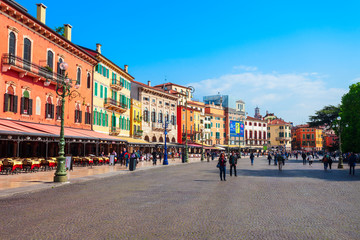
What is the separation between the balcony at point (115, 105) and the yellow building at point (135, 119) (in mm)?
5587

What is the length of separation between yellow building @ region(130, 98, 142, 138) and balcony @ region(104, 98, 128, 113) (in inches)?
220

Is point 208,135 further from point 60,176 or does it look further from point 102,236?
point 102,236

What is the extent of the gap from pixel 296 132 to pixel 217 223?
15575 centimetres

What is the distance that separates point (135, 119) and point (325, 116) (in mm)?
40220

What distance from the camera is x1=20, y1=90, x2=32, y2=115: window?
2571 centimetres

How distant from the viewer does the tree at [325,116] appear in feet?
222

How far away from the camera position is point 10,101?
2450 cm

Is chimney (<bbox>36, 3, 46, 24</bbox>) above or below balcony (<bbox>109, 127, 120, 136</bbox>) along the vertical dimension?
above

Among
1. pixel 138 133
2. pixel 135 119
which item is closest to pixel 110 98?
pixel 135 119

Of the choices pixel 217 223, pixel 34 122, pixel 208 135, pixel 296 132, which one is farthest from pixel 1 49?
pixel 296 132

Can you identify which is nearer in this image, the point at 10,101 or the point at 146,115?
the point at 10,101

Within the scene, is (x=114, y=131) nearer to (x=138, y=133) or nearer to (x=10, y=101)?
(x=138, y=133)

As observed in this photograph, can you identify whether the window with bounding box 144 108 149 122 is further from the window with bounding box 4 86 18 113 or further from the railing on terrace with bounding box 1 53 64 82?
the window with bounding box 4 86 18 113

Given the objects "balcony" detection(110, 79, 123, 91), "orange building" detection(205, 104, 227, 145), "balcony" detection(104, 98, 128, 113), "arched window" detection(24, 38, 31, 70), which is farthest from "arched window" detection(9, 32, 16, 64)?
"orange building" detection(205, 104, 227, 145)
